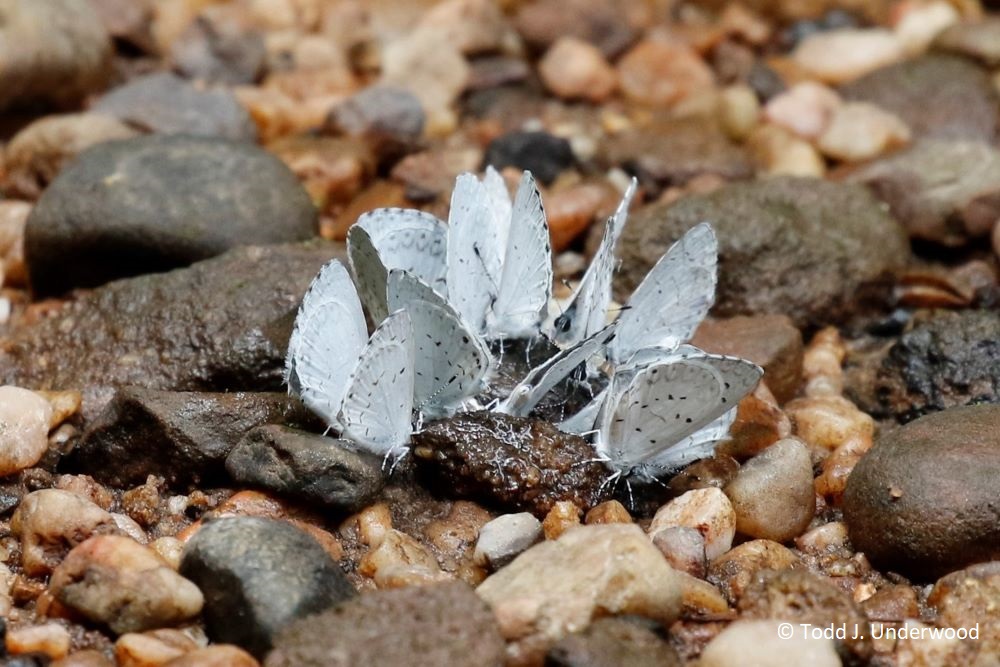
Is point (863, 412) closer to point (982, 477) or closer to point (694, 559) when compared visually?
point (982, 477)

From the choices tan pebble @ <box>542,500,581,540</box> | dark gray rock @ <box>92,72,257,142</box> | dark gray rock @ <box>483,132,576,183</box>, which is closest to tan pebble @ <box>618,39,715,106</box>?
dark gray rock @ <box>483,132,576,183</box>

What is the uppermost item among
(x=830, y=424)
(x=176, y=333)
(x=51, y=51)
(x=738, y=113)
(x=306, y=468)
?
(x=51, y=51)

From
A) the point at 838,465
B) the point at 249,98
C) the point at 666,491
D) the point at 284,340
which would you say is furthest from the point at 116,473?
the point at 249,98

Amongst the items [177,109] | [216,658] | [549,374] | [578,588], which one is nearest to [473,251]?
[549,374]

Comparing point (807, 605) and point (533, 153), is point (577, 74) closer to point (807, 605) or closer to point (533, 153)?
point (533, 153)

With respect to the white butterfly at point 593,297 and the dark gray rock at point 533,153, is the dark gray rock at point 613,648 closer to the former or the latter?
the white butterfly at point 593,297
